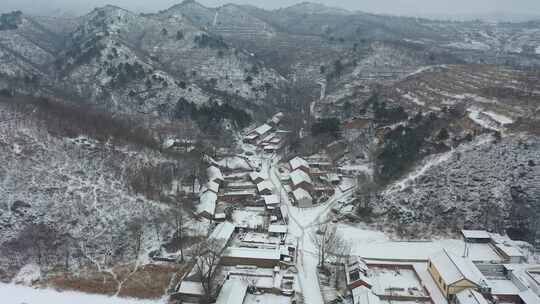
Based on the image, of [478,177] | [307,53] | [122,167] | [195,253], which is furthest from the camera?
[307,53]

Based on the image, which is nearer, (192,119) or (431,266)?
(431,266)

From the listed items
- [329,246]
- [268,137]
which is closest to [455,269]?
[329,246]

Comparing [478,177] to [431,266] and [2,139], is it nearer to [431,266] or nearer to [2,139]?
[431,266]

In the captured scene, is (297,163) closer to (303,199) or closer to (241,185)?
(303,199)

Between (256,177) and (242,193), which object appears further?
(256,177)

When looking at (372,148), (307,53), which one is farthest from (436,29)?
(372,148)

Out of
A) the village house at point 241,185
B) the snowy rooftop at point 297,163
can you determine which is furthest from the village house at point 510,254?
the village house at point 241,185
